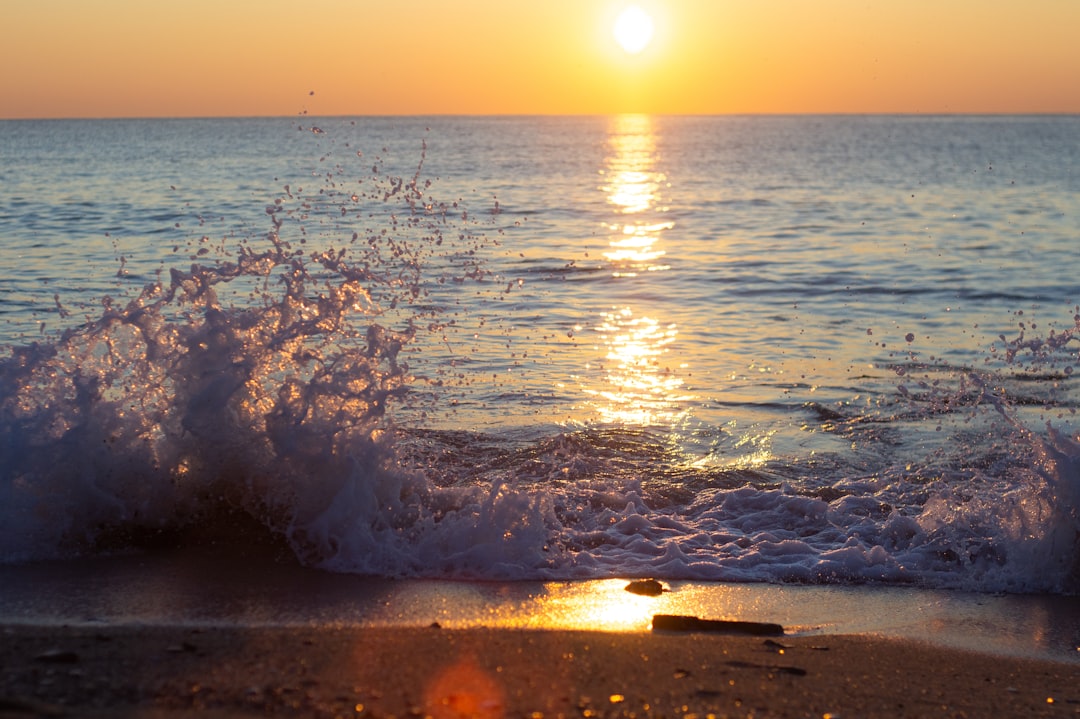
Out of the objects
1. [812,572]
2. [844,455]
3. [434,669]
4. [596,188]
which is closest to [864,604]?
[812,572]

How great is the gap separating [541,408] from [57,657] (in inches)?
240

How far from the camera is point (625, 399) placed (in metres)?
10.4

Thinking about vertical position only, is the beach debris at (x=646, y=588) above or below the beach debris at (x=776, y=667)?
below

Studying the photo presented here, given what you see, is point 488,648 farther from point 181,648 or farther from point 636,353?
point 636,353

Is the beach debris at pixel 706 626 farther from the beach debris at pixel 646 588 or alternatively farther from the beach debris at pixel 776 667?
the beach debris at pixel 646 588

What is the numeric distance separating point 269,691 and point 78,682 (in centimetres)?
66

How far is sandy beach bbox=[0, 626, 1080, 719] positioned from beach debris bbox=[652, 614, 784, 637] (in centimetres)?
11

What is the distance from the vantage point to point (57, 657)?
13.3ft

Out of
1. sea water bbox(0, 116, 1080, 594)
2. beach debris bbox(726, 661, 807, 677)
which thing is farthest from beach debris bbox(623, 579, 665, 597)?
beach debris bbox(726, 661, 807, 677)

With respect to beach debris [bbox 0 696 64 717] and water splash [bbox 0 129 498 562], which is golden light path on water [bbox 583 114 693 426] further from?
beach debris [bbox 0 696 64 717]

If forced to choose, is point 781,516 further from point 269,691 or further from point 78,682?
point 78,682

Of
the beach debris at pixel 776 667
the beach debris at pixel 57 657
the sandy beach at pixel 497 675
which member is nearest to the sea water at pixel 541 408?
the sandy beach at pixel 497 675

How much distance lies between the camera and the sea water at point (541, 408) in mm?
6305

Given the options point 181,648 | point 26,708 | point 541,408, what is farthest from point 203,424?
point 541,408
